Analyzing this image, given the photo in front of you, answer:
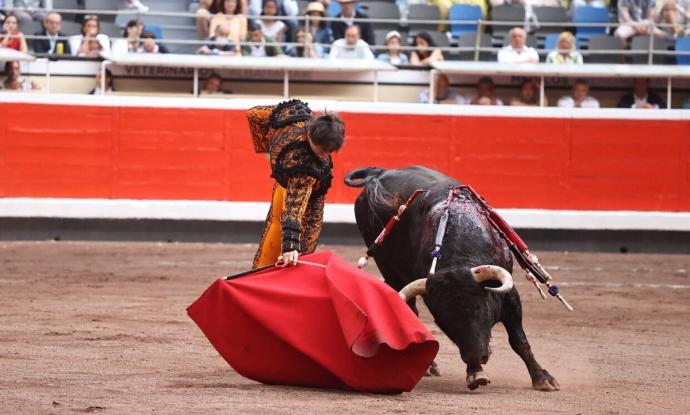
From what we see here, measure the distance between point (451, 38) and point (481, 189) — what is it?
147cm

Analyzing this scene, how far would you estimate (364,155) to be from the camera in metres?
12.4

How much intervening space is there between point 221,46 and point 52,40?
148 cm

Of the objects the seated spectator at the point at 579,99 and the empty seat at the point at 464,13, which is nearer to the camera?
the seated spectator at the point at 579,99

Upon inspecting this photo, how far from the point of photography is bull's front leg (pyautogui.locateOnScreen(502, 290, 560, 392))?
203 inches

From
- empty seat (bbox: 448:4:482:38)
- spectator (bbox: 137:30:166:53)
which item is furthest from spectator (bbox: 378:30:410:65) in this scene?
spectator (bbox: 137:30:166:53)

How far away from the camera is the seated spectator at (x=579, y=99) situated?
12.5 meters

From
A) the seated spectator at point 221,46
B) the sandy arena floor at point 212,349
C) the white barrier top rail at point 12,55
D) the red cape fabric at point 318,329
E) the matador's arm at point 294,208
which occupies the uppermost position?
the seated spectator at point 221,46

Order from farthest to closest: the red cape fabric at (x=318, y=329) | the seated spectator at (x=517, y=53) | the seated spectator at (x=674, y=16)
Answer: the seated spectator at (x=674, y=16) → the seated spectator at (x=517, y=53) → the red cape fabric at (x=318, y=329)

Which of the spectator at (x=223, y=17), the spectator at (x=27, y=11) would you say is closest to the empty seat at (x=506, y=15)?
the spectator at (x=223, y=17)

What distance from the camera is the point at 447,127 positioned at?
12367mm

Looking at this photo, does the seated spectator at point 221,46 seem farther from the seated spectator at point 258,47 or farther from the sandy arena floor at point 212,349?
the sandy arena floor at point 212,349

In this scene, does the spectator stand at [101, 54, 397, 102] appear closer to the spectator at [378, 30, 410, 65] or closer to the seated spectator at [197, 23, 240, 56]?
the seated spectator at [197, 23, 240, 56]

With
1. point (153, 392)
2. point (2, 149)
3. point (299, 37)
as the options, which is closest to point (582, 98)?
point (299, 37)

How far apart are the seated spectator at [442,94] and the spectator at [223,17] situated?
1.72m
